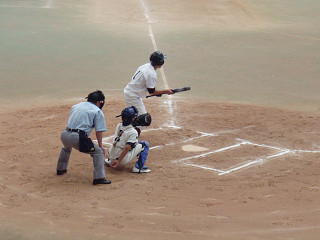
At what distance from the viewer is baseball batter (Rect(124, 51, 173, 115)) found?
9.88 metres

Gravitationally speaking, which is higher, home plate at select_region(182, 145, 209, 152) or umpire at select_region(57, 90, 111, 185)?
umpire at select_region(57, 90, 111, 185)

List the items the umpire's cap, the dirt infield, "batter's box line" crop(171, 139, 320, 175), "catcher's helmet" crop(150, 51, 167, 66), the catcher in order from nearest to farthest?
1. the dirt infield
2. the umpire's cap
3. the catcher
4. "batter's box line" crop(171, 139, 320, 175)
5. "catcher's helmet" crop(150, 51, 167, 66)

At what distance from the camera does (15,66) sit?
1697cm

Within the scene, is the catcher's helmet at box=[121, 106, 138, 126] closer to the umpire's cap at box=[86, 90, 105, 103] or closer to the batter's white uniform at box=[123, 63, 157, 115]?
the umpire's cap at box=[86, 90, 105, 103]

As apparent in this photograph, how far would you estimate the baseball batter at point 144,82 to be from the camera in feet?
32.4

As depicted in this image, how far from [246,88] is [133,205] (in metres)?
8.42

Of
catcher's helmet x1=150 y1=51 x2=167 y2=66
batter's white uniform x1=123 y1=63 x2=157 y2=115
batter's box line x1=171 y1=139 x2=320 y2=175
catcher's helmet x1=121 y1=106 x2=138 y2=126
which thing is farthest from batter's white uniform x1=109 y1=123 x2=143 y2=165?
catcher's helmet x1=150 y1=51 x2=167 y2=66

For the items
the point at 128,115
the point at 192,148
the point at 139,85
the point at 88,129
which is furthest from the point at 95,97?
the point at 192,148

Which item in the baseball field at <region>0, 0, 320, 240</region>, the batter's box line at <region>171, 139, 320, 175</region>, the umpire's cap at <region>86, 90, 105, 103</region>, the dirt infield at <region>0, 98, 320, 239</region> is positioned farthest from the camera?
the batter's box line at <region>171, 139, 320, 175</region>

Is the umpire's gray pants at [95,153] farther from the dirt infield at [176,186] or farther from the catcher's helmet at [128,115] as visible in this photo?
the catcher's helmet at [128,115]

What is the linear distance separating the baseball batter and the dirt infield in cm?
91

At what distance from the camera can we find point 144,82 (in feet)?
33.0

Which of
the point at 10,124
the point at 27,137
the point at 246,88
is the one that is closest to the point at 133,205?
the point at 27,137

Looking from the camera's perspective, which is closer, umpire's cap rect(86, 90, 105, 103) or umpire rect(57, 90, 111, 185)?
umpire rect(57, 90, 111, 185)
